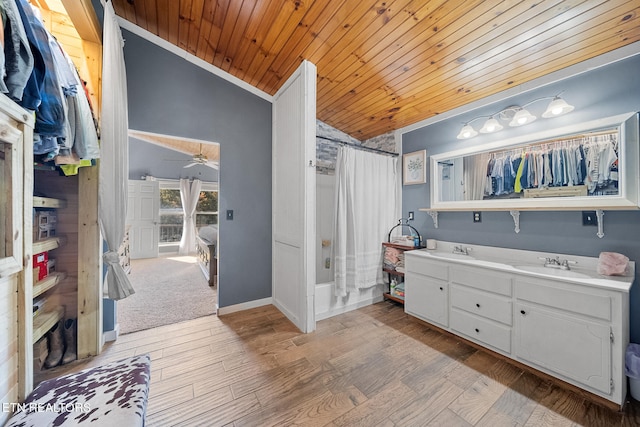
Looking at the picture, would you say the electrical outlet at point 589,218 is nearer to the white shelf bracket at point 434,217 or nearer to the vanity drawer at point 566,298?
the vanity drawer at point 566,298

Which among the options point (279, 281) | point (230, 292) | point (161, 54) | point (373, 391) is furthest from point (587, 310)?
point (161, 54)

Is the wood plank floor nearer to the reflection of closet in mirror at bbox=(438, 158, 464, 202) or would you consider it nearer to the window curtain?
the reflection of closet in mirror at bbox=(438, 158, 464, 202)

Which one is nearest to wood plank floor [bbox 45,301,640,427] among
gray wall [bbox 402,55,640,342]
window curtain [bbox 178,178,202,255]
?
gray wall [bbox 402,55,640,342]

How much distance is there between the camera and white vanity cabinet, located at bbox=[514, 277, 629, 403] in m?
1.38

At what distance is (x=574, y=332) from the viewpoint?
151cm

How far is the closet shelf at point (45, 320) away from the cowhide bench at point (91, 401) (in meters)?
0.72

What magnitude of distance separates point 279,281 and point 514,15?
313 centimetres

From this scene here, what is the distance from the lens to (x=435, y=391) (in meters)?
1.54

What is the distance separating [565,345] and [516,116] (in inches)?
74.7

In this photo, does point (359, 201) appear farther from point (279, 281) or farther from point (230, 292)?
point (230, 292)

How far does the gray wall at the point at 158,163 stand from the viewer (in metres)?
5.45

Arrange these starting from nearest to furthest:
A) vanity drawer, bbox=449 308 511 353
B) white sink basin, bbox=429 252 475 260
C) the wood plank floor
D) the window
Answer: the wood plank floor, vanity drawer, bbox=449 308 511 353, white sink basin, bbox=429 252 475 260, the window

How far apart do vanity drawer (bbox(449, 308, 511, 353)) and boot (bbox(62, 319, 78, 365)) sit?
327 centimetres

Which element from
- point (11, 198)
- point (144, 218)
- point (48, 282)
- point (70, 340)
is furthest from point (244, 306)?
point (144, 218)
